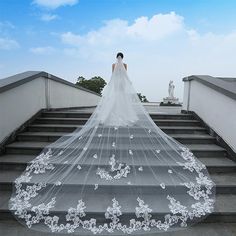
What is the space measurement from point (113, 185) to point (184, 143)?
162cm

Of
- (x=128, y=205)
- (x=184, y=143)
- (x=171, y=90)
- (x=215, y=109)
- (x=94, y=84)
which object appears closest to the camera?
(x=128, y=205)

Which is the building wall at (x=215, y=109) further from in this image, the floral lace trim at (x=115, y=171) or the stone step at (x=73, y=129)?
→ the floral lace trim at (x=115, y=171)

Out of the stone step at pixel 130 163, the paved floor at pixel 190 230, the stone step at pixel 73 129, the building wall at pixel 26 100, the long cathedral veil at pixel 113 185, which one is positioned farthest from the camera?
the stone step at pixel 73 129

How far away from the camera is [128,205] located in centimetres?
222

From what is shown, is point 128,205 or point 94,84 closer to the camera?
point 128,205

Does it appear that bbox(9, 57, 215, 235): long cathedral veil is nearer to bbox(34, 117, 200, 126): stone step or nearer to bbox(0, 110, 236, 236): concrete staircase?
bbox(0, 110, 236, 236): concrete staircase

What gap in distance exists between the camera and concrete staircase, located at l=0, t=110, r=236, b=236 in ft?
6.96

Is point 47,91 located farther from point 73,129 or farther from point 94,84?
point 94,84

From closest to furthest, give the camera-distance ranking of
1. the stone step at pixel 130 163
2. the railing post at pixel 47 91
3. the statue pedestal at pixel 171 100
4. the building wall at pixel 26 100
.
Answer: the stone step at pixel 130 163
the building wall at pixel 26 100
the railing post at pixel 47 91
the statue pedestal at pixel 171 100

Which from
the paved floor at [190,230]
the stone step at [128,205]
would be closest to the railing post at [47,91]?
the stone step at [128,205]

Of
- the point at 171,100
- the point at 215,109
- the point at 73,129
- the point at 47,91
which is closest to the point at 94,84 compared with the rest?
the point at 171,100

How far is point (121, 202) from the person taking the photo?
89.2 inches

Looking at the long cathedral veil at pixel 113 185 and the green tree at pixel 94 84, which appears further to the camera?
the green tree at pixel 94 84

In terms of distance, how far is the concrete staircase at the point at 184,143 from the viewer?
212cm
